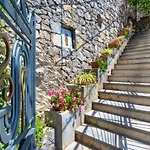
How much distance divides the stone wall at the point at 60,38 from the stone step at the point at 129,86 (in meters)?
0.78

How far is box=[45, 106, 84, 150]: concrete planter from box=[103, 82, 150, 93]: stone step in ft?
4.53

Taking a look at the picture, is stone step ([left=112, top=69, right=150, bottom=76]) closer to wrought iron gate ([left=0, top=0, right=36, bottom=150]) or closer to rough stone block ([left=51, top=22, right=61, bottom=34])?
rough stone block ([left=51, top=22, right=61, bottom=34])

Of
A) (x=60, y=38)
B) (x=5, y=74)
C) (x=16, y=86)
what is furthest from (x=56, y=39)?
(x=5, y=74)

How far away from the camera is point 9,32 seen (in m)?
2.30

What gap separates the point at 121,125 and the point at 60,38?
2.07 metres

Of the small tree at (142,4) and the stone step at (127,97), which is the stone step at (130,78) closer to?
the stone step at (127,97)

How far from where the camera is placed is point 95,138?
242 centimetres

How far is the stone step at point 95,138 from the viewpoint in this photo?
2262 mm

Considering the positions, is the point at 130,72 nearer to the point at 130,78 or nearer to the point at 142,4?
the point at 130,78

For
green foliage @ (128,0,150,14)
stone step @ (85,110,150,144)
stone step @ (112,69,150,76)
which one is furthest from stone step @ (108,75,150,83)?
green foliage @ (128,0,150,14)

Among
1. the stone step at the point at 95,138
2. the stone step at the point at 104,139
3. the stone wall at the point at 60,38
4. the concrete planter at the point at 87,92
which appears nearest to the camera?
the stone step at the point at 104,139

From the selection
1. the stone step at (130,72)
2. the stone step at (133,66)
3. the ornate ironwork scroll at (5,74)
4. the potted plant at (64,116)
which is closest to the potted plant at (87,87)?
the potted plant at (64,116)

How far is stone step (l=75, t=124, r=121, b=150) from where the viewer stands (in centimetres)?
226

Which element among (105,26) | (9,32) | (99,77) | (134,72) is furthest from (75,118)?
(105,26)
